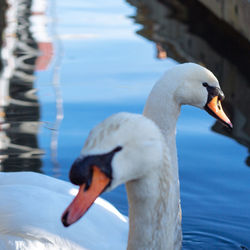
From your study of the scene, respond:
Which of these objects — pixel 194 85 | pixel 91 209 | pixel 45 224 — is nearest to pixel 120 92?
pixel 194 85

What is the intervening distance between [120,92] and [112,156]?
485cm

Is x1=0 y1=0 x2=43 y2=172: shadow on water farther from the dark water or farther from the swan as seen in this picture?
the swan

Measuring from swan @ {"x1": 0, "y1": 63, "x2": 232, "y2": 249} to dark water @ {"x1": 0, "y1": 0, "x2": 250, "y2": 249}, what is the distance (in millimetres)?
840

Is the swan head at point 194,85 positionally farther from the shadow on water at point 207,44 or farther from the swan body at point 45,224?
the shadow on water at point 207,44

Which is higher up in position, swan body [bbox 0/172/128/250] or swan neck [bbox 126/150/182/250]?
swan neck [bbox 126/150/182/250]

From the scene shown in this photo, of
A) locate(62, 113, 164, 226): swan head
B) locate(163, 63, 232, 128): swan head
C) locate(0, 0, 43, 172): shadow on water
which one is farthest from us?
locate(0, 0, 43, 172): shadow on water

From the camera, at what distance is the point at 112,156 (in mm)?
2395

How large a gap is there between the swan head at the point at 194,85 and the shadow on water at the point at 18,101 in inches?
69.0

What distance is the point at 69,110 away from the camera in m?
6.75

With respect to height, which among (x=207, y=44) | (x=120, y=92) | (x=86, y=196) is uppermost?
(x=86, y=196)

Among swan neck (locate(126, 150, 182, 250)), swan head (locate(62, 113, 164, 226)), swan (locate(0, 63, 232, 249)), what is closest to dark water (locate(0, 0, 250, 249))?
swan (locate(0, 63, 232, 249))

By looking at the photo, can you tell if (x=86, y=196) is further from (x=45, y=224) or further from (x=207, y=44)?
(x=207, y=44)

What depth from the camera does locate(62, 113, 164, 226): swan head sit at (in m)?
2.38

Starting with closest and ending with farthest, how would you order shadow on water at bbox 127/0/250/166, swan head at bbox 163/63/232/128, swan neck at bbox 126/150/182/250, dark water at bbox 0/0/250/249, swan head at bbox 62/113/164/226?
swan head at bbox 62/113/164/226 < swan neck at bbox 126/150/182/250 < swan head at bbox 163/63/232/128 < dark water at bbox 0/0/250/249 < shadow on water at bbox 127/0/250/166
